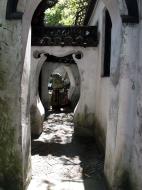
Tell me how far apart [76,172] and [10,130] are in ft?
7.32

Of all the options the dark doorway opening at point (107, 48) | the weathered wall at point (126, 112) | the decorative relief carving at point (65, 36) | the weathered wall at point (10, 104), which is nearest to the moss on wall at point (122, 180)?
the weathered wall at point (126, 112)

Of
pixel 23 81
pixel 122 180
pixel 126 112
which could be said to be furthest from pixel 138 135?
pixel 23 81

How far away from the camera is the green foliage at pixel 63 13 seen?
18197 mm

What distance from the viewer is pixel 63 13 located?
1989cm

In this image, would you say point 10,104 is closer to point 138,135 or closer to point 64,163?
point 138,135

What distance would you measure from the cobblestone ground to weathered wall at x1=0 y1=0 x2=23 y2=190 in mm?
689

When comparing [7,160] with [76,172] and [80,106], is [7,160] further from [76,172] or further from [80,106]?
[80,106]

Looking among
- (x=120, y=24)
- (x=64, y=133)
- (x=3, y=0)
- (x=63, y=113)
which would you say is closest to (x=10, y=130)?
(x=3, y=0)

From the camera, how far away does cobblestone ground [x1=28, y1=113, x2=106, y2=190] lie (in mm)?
5832

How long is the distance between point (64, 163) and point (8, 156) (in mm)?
2472

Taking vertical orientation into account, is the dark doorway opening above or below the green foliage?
below

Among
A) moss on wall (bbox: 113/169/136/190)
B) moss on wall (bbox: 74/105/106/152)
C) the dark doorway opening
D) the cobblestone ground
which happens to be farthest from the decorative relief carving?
moss on wall (bbox: 113/169/136/190)

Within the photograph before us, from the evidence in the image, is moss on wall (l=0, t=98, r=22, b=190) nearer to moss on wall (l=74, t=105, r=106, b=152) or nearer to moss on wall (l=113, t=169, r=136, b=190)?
moss on wall (l=113, t=169, r=136, b=190)

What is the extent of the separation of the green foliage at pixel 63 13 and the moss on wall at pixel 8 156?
44.3ft
